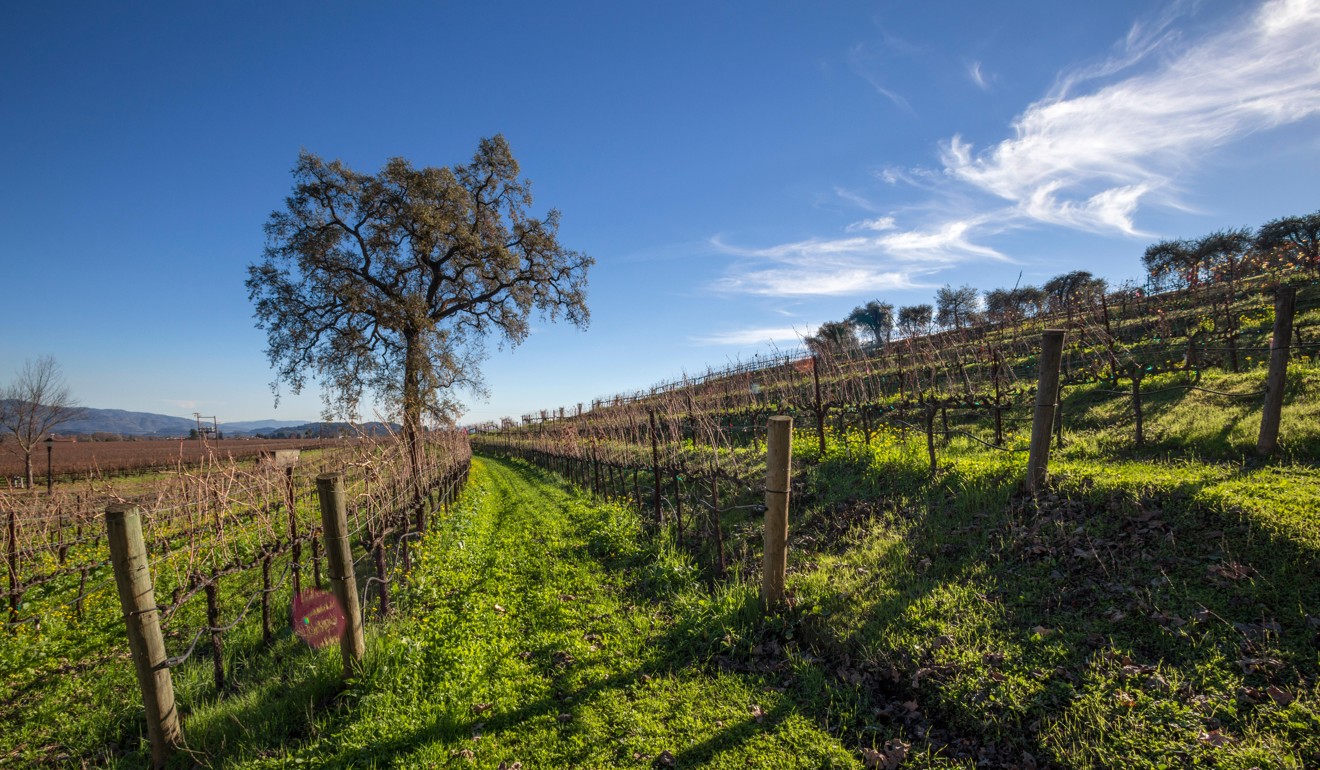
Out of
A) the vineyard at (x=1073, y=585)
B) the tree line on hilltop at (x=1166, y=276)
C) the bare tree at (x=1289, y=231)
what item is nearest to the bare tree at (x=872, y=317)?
the tree line on hilltop at (x=1166, y=276)

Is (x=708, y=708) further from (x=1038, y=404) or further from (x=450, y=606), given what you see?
(x=1038, y=404)

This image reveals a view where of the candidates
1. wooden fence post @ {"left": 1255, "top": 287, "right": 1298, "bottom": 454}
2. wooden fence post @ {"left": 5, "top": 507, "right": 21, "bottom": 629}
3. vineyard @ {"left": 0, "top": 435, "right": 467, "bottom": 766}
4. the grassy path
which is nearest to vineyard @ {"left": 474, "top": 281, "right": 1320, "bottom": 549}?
wooden fence post @ {"left": 1255, "top": 287, "right": 1298, "bottom": 454}

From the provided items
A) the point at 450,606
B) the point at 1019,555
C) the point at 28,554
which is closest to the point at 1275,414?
the point at 1019,555

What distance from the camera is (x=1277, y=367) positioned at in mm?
6211

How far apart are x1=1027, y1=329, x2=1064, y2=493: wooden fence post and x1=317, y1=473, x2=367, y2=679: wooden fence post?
717 centimetres

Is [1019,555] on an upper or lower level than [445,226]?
lower

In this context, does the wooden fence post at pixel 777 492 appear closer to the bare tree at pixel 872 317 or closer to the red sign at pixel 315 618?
the red sign at pixel 315 618

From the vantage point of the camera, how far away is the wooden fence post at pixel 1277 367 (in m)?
6.03

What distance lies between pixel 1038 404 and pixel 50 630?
41.3 feet

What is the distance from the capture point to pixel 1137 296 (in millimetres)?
23328

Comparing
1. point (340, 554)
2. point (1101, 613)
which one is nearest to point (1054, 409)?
point (1101, 613)

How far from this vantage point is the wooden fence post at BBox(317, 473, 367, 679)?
4.15 metres

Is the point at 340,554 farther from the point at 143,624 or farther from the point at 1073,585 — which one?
the point at 1073,585

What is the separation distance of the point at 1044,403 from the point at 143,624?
28.1 feet
